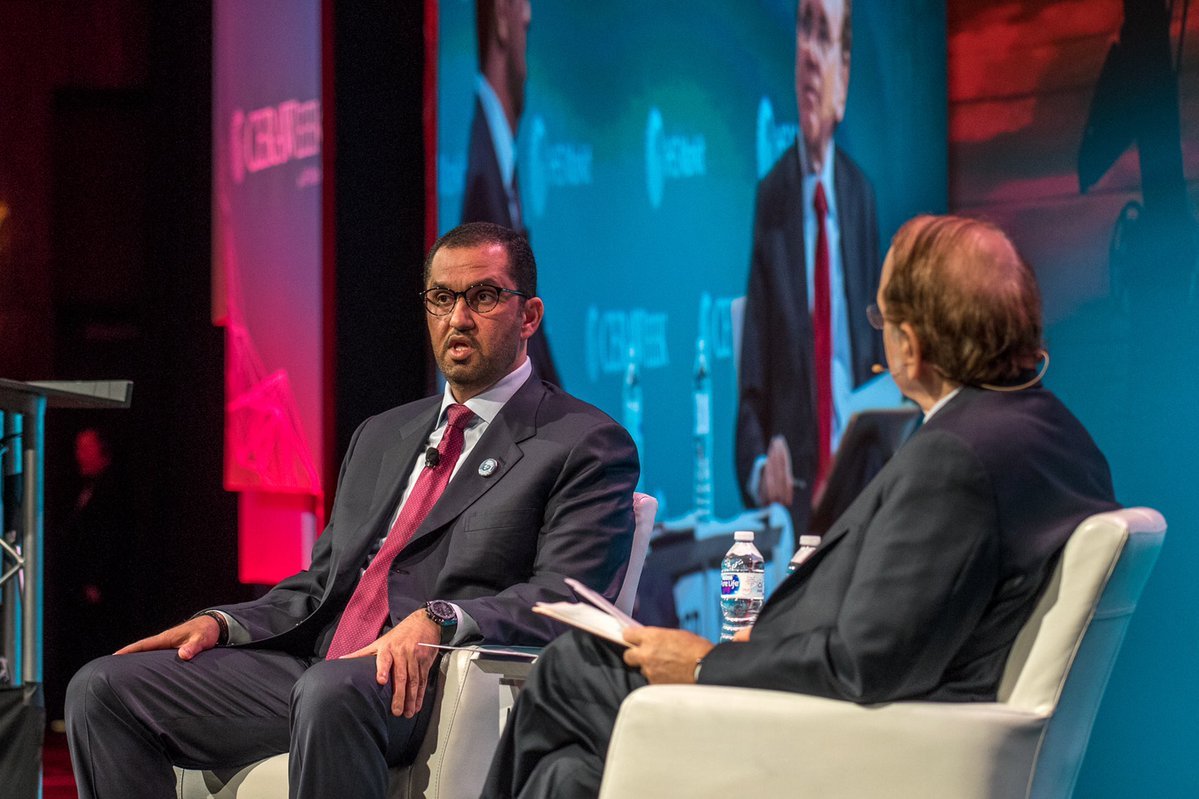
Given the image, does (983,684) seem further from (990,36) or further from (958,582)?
(990,36)

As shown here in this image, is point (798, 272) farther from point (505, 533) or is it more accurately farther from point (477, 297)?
point (505, 533)

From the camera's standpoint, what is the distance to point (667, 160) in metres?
4.55

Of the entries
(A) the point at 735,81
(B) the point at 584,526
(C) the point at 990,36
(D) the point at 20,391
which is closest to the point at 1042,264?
(C) the point at 990,36

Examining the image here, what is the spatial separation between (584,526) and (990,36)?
257 centimetres

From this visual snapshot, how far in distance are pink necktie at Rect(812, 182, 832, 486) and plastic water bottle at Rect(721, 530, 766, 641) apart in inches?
21.2

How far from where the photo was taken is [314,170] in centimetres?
409

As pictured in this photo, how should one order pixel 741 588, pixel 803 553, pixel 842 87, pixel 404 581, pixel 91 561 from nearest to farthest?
pixel 803 553
pixel 404 581
pixel 741 588
pixel 842 87
pixel 91 561

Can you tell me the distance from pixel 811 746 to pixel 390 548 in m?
1.14

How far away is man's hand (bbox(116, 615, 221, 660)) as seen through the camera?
2438mm

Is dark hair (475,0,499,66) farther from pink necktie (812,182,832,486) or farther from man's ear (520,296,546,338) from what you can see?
man's ear (520,296,546,338)

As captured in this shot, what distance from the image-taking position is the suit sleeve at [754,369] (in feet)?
15.3

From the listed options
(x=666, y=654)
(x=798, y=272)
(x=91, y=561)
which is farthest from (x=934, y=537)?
(x=91, y=561)

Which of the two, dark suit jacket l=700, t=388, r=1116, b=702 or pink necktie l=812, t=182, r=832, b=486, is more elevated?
pink necktie l=812, t=182, r=832, b=486

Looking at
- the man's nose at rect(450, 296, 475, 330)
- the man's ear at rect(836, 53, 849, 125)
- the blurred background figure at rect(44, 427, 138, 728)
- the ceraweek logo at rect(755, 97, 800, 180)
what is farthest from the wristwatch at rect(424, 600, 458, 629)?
the blurred background figure at rect(44, 427, 138, 728)
